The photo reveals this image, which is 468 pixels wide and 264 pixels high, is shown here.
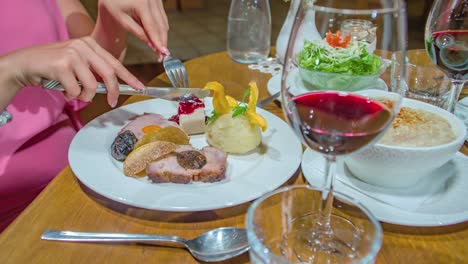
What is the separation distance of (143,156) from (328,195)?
1.20 feet

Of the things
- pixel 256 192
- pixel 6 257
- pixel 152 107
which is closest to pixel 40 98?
pixel 152 107

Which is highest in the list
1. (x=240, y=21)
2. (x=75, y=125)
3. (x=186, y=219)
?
(x=240, y=21)

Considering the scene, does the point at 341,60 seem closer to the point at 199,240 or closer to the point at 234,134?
the point at 234,134

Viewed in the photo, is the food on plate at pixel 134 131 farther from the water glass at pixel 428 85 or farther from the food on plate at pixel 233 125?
the water glass at pixel 428 85

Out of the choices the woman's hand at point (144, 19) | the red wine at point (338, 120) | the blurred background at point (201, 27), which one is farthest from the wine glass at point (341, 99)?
the blurred background at point (201, 27)

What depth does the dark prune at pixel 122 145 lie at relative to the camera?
0.84 m

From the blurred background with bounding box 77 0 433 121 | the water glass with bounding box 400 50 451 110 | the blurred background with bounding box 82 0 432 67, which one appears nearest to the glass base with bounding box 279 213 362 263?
the water glass with bounding box 400 50 451 110

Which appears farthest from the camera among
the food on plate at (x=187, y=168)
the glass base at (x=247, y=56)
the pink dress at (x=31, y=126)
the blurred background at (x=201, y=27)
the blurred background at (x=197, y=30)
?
the blurred background at (x=201, y=27)

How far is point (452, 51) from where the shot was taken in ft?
2.92

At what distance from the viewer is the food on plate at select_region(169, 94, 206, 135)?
94cm

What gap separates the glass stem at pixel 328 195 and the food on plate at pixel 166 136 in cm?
36

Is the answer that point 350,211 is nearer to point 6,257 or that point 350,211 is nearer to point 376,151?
point 376,151

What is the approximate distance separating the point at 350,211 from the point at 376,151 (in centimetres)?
12

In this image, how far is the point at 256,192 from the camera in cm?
69
